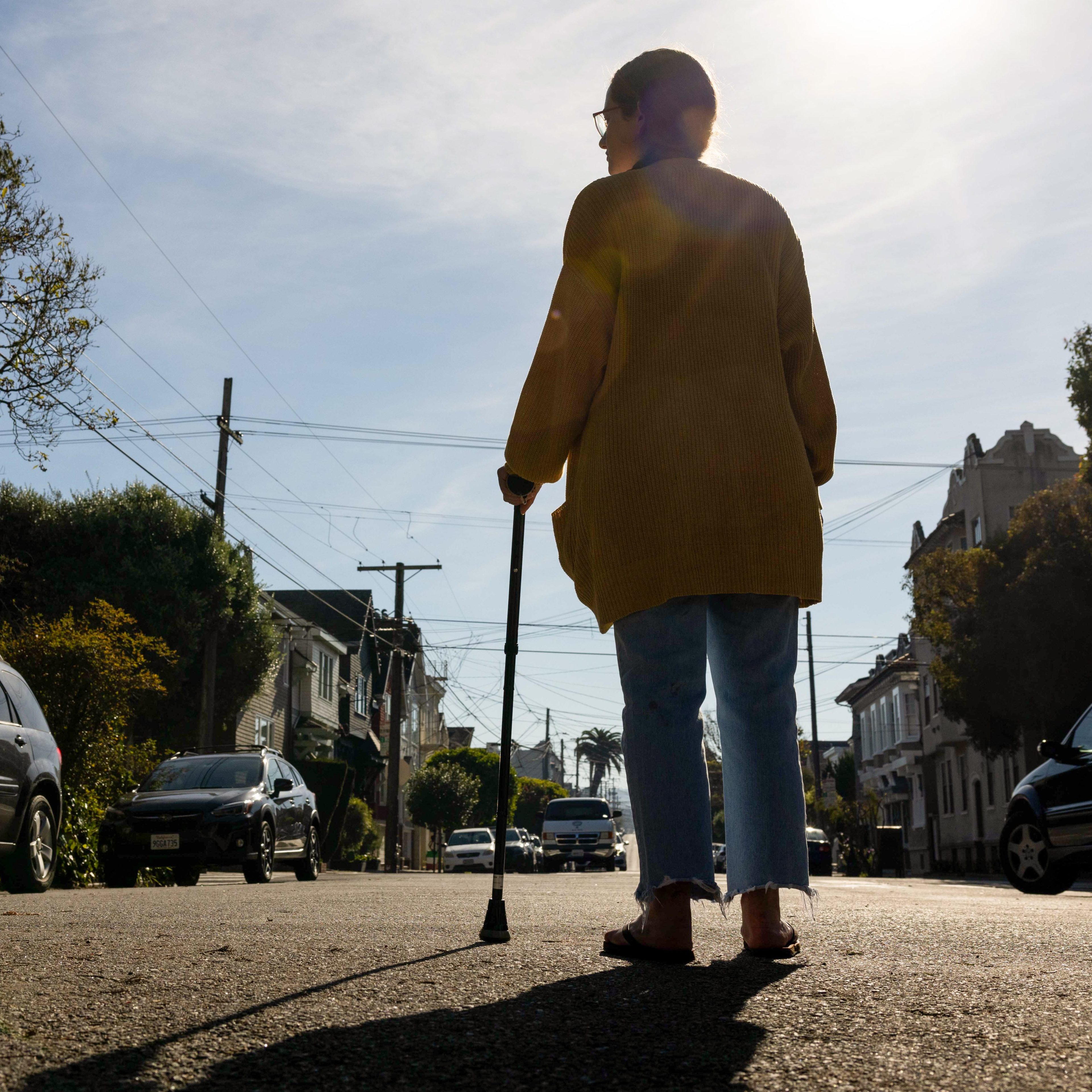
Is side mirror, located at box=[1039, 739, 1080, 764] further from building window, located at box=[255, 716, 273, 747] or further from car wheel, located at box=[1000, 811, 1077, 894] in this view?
building window, located at box=[255, 716, 273, 747]

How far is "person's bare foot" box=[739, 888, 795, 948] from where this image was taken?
331 cm

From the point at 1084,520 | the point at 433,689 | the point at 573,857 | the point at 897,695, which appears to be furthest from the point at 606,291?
the point at 433,689

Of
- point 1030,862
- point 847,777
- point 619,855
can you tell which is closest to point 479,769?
point 847,777

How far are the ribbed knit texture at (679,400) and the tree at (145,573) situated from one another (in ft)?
68.9

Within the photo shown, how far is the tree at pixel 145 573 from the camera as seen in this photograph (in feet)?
80.0

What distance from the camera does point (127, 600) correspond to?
81.8 ft

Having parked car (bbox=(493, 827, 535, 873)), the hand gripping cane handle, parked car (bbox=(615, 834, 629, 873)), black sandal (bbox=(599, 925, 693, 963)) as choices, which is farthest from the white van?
black sandal (bbox=(599, 925, 693, 963))

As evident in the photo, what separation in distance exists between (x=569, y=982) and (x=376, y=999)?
0.45 metres

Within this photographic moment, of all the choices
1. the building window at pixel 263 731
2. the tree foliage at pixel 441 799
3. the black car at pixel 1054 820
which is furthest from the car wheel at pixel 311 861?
the tree foliage at pixel 441 799

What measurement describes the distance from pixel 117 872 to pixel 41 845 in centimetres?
320

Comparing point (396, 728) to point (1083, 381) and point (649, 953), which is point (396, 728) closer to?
point (1083, 381)

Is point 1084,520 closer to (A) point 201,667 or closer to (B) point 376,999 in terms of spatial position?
(A) point 201,667

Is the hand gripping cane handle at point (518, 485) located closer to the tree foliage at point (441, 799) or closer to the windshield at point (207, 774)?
the windshield at point (207, 774)

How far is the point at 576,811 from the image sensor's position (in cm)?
3603
